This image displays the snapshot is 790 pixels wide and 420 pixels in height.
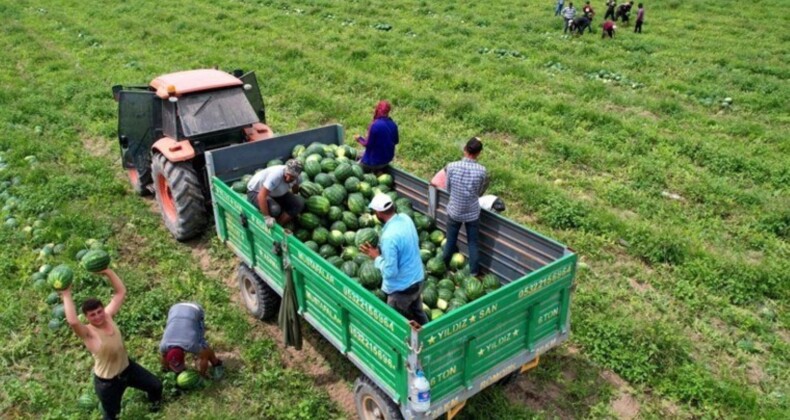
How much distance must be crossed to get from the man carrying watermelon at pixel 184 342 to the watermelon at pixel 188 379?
0.06m

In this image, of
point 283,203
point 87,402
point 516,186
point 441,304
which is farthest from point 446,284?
point 516,186

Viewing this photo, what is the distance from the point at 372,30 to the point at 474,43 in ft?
13.6

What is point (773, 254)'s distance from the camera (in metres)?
8.52

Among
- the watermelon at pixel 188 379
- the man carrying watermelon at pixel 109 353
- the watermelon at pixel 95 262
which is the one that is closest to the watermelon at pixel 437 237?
the watermelon at pixel 188 379

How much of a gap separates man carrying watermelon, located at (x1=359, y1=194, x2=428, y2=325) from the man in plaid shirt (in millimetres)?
1287

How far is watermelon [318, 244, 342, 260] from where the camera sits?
6.93m

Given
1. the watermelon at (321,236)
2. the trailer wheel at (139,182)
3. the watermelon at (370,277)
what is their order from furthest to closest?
the trailer wheel at (139,182), the watermelon at (321,236), the watermelon at (370,277)

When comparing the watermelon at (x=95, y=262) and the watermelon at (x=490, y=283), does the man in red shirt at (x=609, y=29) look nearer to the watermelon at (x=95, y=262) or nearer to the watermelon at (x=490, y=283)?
the watermelon at (x=490, y=283)

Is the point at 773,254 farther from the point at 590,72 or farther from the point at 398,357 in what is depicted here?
the point at 590,72

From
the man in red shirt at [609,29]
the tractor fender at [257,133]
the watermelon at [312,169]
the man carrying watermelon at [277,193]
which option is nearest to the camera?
the man carrying watermelon at [277,193]

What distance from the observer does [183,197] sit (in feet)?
27.7

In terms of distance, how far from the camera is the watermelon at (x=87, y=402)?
605 cm

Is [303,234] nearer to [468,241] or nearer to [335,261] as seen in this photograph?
[335,261]

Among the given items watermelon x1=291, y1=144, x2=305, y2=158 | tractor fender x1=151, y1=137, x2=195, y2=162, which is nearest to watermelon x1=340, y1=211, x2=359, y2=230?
watermelon x1=291, y1=144, x2=305, y2=158
